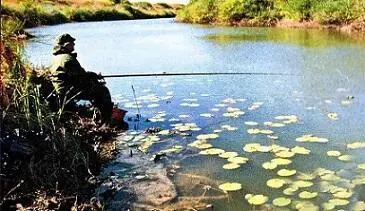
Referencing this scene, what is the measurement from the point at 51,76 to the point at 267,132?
274 centimetres

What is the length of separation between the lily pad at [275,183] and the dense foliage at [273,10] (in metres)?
19.5

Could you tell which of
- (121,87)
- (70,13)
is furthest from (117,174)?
(70,13)

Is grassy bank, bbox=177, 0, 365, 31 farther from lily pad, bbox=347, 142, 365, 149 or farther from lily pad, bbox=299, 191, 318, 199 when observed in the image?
lily pad, bbox=299, 191, 318, 199

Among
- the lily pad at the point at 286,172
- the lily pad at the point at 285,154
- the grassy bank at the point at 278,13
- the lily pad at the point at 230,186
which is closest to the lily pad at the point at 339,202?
the lily pad at the point at 286,172

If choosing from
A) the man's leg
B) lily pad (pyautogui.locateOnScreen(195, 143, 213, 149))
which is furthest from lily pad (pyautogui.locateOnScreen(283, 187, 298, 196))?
the man's leg

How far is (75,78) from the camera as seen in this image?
652cm

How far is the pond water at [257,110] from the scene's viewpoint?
15.9ft

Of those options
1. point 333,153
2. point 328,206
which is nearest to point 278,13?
point 333,153

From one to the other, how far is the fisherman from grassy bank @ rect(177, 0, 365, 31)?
1754 cm

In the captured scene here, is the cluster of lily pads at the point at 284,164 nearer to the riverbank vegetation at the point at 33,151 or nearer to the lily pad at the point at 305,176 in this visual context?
the lily pad at the point at 305,176

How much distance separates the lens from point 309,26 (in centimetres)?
2684

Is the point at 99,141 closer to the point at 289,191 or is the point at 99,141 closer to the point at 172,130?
the point at 172,130

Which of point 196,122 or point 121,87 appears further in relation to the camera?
point 121,87

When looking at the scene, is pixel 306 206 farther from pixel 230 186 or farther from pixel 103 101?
pixel 103 101
